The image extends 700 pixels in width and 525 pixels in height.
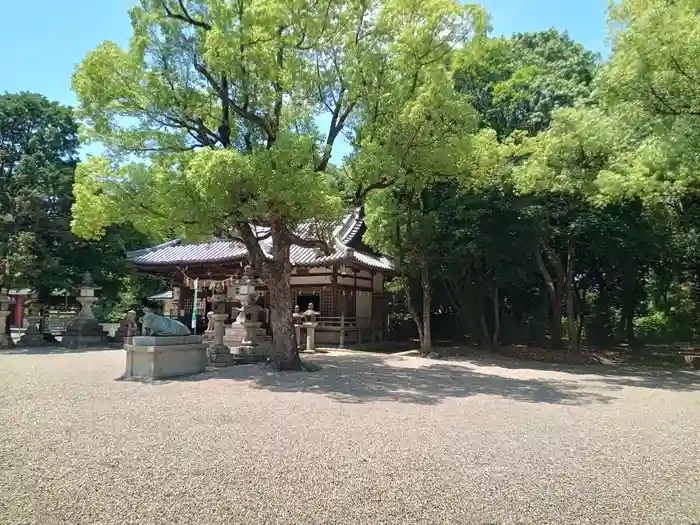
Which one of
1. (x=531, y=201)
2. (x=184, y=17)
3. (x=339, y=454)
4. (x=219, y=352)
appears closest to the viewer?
(x=339, y=454)

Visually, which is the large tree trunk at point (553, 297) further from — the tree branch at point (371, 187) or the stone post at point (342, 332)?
the stone post at point (342, 332)

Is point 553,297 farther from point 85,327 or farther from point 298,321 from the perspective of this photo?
point 85,327

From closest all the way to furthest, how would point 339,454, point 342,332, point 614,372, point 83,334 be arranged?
point 339,454, point 614,372, point 83,334, point 342,332

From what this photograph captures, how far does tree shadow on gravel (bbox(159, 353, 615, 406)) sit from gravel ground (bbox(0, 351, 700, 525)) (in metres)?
0.10

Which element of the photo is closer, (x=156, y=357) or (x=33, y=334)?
(x=156, y=357)

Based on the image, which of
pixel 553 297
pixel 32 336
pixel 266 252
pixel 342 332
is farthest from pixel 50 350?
pixel 553 297

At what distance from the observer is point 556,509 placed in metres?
3.71

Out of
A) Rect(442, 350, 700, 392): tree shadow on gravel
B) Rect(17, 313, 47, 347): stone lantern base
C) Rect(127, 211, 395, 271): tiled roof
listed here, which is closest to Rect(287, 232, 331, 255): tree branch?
Rect(127, 211, 395, 271): tiled roof

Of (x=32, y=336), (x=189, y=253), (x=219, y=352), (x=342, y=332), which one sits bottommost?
(x=32, y=336)

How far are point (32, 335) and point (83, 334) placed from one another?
2.21 m

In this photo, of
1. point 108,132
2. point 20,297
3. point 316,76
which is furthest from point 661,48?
point 20,297

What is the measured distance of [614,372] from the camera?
44.1 ft

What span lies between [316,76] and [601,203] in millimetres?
7826

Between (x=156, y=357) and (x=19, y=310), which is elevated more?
(x=19, y=310)
